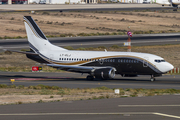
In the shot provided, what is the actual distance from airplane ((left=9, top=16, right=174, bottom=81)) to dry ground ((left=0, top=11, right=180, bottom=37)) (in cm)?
6519

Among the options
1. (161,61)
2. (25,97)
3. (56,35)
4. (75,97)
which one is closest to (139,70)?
(161,61)

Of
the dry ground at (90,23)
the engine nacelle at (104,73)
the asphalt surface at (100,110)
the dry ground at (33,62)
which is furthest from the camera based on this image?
the dry ground at (90,23)

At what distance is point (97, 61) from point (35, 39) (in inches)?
461

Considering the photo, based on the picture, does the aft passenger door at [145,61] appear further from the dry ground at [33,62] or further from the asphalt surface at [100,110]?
the dry ground at [33,62]

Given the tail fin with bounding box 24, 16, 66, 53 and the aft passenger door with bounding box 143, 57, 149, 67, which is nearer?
the aft passenger door with bounding box 143, 57, 149, 67

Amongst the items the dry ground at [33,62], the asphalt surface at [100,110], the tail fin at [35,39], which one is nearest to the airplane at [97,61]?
the tail fin at [35,39]

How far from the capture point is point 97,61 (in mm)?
50062

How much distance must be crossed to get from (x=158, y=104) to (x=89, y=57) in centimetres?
2351

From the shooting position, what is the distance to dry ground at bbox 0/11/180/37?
129 meters

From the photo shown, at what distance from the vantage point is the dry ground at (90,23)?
129375 millimetres

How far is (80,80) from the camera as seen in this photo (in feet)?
164

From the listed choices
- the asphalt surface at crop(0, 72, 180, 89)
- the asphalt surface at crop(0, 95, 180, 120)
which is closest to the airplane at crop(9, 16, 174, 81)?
the asphalt surface at crop(0, 72, 180, 89)

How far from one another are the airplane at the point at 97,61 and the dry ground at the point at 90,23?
65.2 m

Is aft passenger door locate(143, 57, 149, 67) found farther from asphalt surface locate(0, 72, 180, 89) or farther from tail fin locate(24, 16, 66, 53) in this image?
tail fin locate(24, 16, 66, 53)
